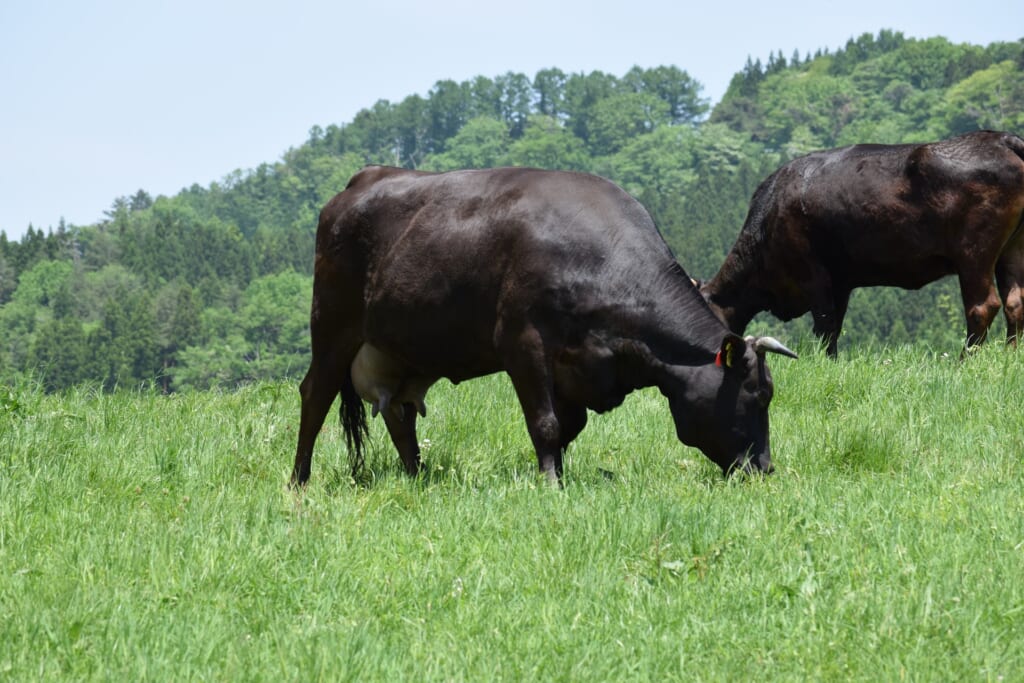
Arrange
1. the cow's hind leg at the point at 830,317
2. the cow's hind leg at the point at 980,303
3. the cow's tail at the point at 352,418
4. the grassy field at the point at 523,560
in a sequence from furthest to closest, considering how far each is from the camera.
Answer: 1. the cow's hind leg at the point at 830,317
2. the cow's hind leg at the point at 980,303
3. the cow's tail at the point at 352,418
4. the grassy field at the point at 523,560

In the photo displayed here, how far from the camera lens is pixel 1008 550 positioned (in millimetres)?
5309

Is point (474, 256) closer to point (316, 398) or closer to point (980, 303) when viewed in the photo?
point (316, 398)

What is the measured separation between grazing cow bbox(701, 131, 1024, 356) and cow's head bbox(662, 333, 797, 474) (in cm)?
365

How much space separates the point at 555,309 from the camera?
23.1 feet

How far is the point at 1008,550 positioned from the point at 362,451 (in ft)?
14.4

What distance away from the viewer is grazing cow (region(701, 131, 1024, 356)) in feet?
36.7

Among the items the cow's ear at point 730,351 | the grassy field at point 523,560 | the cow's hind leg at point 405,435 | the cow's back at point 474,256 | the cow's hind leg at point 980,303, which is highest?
the cow's back at point 474,256

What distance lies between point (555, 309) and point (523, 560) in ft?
6.13

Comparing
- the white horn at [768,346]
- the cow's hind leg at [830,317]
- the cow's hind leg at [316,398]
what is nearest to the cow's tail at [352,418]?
the cow's hind leg at [316,398]

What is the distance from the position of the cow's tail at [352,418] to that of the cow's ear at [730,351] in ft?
7.72

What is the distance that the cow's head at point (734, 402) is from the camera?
7.12 metres

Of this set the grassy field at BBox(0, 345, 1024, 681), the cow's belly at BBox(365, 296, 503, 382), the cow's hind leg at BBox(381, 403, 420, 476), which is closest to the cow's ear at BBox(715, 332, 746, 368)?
the grassy field at BBox(0, 345, 1024, 681)

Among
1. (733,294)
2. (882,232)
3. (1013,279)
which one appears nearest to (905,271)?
(882,232)

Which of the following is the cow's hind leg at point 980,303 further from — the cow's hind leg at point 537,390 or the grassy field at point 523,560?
the cow's hind leg at point 537,390
